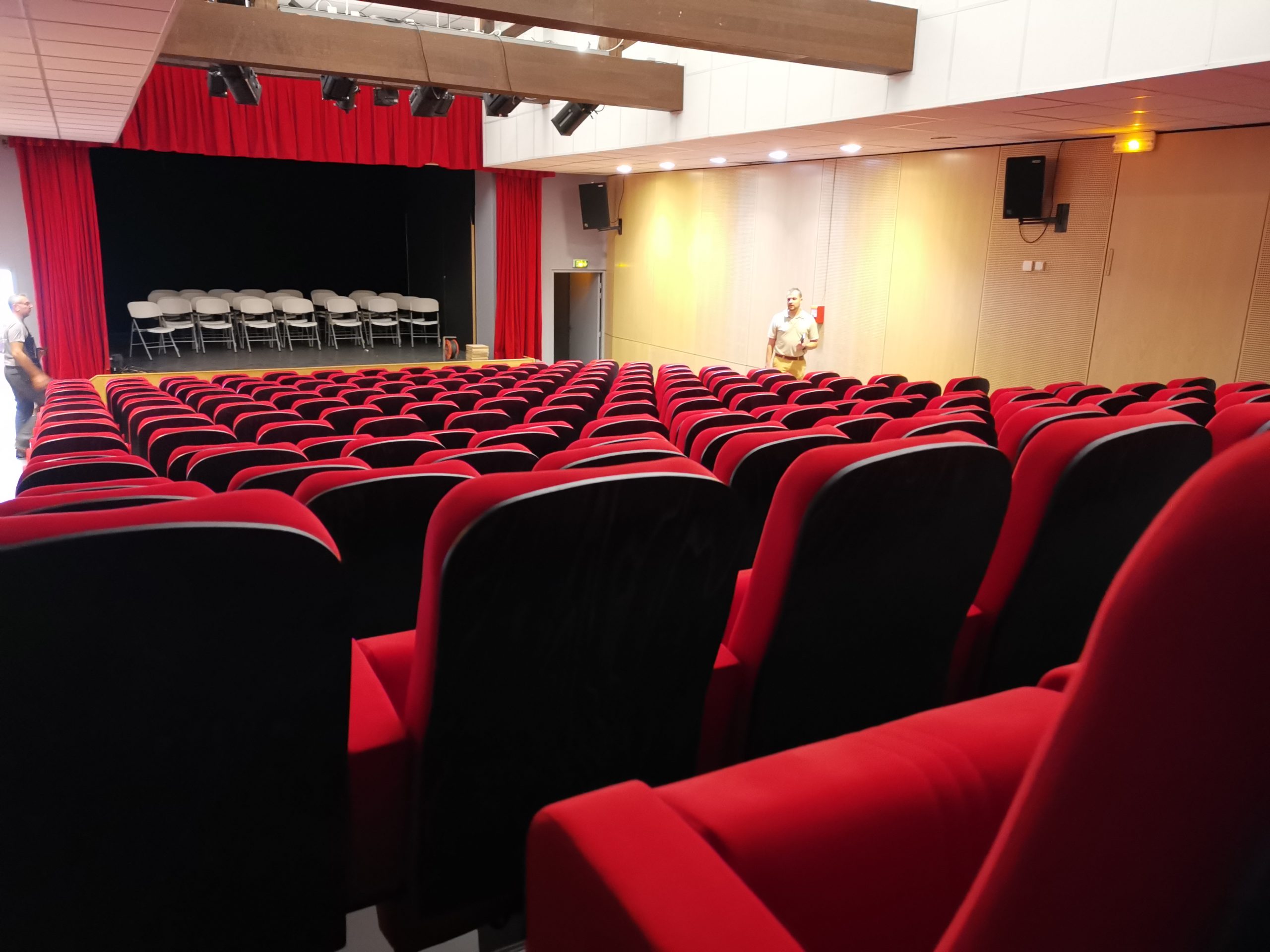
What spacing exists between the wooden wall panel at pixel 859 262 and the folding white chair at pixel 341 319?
9.94m

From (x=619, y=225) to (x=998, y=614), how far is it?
16.6 metres

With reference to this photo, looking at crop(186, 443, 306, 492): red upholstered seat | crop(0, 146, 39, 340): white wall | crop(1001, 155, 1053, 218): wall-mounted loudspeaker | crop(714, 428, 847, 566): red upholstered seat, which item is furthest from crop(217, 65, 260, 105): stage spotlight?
crop(714, 428, 847, 566): red upholstered seat

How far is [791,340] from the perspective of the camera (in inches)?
432

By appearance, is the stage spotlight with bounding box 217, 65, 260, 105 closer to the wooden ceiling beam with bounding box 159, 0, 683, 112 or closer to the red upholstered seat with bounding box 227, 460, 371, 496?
the wooden ceiling beam with bounding box 159, 0, 683, 112

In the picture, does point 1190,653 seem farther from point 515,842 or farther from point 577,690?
point 515,842

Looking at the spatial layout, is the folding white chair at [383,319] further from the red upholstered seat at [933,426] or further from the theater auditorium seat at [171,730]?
the theater auditorium seat at [171,730]

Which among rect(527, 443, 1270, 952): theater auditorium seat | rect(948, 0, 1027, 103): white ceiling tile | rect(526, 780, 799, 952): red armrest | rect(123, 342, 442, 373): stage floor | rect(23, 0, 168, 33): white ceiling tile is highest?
rect(948, 0, 1027, 103): white ceiling tile

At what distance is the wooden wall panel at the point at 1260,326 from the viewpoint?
789cm

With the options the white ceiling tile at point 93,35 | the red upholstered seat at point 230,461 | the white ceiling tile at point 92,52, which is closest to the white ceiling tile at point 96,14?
the white ceiling tile at point 93,35

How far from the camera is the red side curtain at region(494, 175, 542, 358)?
16.6 meters

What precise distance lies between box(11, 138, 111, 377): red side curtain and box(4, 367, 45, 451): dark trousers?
4307 mm

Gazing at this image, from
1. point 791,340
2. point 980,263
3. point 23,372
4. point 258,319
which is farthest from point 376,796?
point 258,319

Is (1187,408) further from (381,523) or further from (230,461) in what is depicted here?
(230,461)

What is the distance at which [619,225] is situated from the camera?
57.9ft
